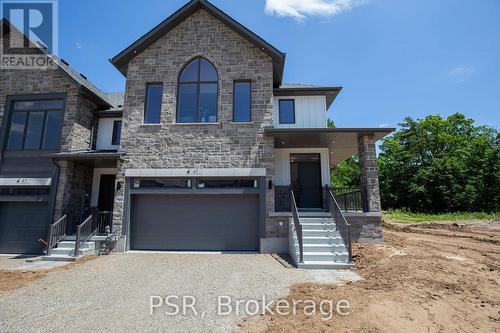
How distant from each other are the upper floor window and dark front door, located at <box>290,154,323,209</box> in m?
A: 10.9

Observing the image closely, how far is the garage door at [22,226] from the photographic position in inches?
429

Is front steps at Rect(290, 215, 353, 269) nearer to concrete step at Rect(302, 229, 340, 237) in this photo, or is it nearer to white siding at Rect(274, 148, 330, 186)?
concrete step at Rect(302, 229, 340, 237)

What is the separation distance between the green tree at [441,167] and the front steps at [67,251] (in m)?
33.4

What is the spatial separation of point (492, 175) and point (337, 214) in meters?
31.3

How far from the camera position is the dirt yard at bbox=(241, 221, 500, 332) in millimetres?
4164

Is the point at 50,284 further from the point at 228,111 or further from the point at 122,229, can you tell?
the point at 228,111

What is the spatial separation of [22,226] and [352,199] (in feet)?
46.6

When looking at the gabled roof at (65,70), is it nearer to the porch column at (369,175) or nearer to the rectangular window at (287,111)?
the rectangular window at (287,111)

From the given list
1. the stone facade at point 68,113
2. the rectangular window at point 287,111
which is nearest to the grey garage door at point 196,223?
the stone facade at point 68,113

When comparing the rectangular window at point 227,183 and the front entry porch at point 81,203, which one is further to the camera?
the rectangular window at point 227,183

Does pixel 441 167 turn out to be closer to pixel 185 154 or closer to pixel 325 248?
pixel 325 248

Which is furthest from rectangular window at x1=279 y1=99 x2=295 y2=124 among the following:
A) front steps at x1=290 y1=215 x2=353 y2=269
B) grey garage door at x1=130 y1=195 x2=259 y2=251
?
front steps at x1=290 y1=215 x2=353 y2=269

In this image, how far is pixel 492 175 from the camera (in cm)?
2898

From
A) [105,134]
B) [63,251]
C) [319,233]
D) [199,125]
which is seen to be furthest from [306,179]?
[63,251]
